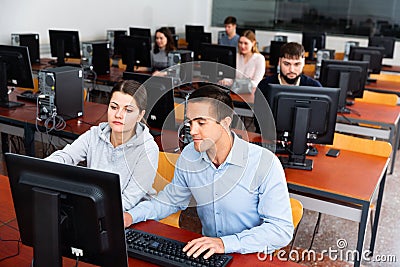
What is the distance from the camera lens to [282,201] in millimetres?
1578

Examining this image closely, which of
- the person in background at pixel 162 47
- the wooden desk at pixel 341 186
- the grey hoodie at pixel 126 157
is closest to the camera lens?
the grey hoodie at pixel 126 157

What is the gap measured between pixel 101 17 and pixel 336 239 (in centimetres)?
510

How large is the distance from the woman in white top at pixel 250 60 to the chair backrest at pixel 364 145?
184 cm

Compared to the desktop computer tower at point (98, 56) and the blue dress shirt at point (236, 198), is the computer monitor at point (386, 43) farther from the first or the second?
the blue dress shirt at point (236, 198)

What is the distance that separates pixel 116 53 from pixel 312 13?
410 centimetres

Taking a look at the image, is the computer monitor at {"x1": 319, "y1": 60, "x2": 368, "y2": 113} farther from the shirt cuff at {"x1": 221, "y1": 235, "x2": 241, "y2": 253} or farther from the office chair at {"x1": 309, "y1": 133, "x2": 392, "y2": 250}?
the shirt cuff at {"x1": 221, "y1": 235, "x2": 241, "y2": 253}

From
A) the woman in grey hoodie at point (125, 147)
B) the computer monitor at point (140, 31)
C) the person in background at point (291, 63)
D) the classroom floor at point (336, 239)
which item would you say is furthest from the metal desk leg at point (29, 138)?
the computer monitor at point (140, 31)

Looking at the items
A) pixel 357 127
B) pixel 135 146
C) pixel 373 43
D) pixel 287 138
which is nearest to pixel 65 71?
pixel 135 146

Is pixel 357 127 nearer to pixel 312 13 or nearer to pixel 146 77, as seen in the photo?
pixel 146 77

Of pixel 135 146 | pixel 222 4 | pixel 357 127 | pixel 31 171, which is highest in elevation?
pixel 222 4

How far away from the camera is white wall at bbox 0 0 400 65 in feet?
18.3

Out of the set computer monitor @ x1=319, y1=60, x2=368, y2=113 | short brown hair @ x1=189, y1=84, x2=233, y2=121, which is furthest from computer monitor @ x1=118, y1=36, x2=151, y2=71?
short brown hair @ x1=189, y1=84, x2=233, y2=121

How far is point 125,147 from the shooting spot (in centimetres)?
203

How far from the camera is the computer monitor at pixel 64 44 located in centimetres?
530
